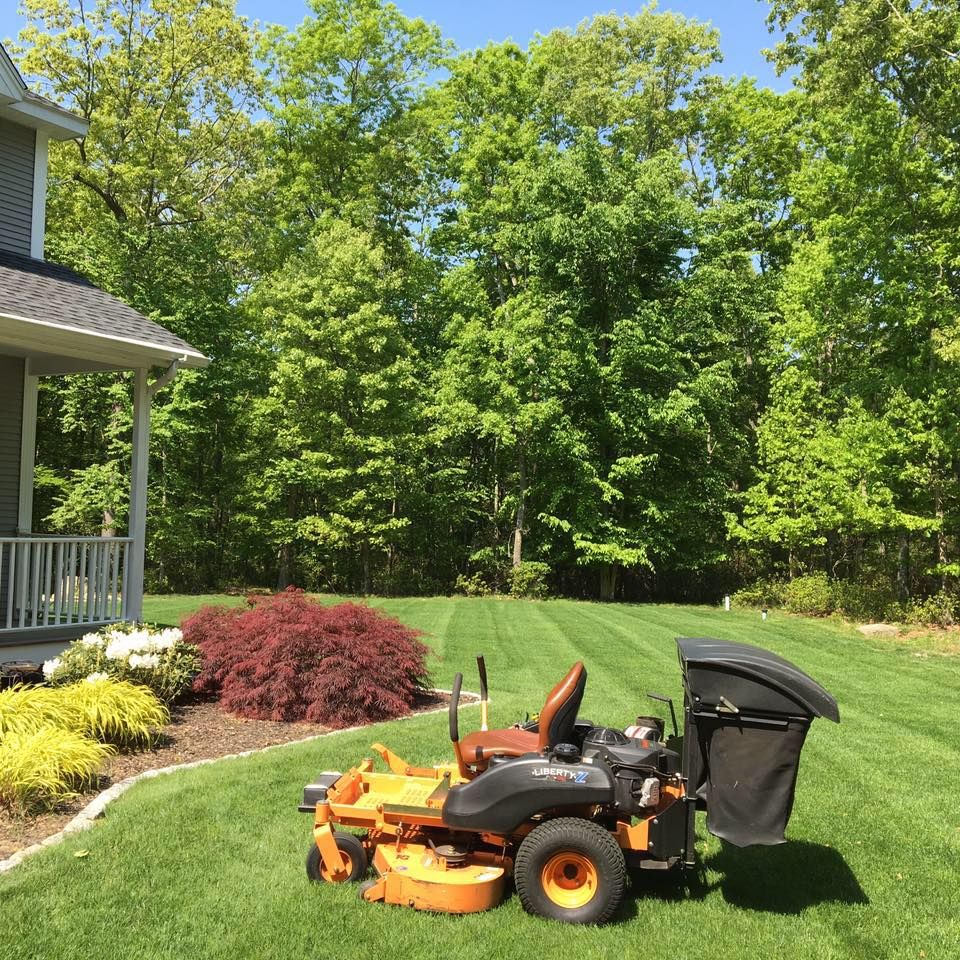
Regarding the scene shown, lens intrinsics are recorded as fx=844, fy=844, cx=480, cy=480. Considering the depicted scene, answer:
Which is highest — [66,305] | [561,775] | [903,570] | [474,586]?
[66,305]

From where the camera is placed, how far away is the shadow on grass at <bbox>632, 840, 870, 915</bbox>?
428 cm

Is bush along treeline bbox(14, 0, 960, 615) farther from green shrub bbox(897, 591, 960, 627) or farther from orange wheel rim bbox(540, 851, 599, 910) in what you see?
orange wheel rim bbox(540, 851, 599, 910)

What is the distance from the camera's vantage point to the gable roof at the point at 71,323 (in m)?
8.16

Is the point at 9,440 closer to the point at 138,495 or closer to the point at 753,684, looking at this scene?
the point at 138,495

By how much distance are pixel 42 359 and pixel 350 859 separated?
8651mm

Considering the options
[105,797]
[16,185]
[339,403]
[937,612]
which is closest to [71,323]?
[16,185]

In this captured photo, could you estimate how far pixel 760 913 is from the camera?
13.5 ft

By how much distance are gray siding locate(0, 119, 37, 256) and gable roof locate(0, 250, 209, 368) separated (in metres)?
0.29

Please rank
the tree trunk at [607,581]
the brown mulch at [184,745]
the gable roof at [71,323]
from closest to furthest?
the brown mulch at [184,745], the gable roof at [71,323], the tree trunk at [607,581]

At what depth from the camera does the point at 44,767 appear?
509 centimetres

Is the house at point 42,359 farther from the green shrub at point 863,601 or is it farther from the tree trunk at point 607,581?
the tree trunk at point 607,581

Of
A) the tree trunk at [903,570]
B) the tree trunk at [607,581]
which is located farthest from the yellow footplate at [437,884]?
the tree trunk at [607,581]

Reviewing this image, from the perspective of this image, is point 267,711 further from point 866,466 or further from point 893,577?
point 893,577

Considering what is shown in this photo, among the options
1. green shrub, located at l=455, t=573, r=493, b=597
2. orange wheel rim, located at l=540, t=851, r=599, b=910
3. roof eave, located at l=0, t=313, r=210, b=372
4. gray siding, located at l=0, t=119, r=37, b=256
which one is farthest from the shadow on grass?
green shrub, located at l=455, t=573, r=493, b=597
